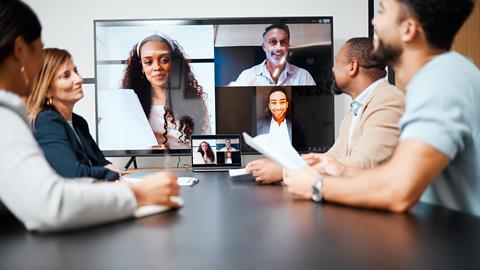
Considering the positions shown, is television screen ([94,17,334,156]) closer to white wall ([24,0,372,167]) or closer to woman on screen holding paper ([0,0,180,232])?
white wall ([24,0,372,167])

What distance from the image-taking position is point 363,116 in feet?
6.10

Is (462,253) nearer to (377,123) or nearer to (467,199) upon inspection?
(467,199)

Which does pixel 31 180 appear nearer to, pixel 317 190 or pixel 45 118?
pixel 317 190

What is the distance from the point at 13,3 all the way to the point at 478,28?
9.48ft

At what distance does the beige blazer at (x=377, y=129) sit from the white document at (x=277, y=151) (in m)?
0.29

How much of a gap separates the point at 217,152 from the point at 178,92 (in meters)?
→ 0.83

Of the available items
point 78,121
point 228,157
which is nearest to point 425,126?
point 228,157

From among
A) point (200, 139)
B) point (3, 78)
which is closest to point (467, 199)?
point (3, 78)

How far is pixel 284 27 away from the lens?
300 cm

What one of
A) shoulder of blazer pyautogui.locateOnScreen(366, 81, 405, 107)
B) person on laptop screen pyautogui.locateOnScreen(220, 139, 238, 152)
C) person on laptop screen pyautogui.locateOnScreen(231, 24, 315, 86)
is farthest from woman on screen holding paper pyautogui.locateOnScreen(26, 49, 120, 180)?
person on laptop screen pyautogui.locateOnScreen(231, 24, 315, 86)

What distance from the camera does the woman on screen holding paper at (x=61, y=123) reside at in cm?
159

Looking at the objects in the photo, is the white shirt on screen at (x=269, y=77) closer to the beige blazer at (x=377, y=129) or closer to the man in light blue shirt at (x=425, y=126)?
the beige blazer at (x=377, y=129)

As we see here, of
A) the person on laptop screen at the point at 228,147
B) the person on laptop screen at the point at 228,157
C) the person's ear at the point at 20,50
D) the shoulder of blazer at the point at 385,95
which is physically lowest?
the person on laptop screen at the point at 228,157

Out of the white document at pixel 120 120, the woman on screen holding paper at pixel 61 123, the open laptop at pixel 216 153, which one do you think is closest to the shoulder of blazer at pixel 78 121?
the woman on screen holding paper at pixel 61 123
